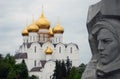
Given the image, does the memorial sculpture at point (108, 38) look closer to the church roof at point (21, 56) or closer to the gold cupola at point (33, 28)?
the gold cupola at point (33, 28)

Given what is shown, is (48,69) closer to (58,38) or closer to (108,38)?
(58,38)

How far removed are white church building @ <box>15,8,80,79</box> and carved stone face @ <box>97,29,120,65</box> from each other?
49620 mm

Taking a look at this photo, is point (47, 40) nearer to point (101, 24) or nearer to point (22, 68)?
point (22, 68)

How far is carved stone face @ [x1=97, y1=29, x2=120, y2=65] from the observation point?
5898 mm

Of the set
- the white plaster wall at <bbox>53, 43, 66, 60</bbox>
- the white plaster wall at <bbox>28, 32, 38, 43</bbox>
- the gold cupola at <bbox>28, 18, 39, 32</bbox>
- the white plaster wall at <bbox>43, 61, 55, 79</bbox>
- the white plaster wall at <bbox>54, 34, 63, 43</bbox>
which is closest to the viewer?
the white plaster wall at <bbox>43, 61, 55, 79</bbox>

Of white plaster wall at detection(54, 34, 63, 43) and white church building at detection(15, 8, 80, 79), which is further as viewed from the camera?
white plaster wall at detection(54, 34, 63, 43)

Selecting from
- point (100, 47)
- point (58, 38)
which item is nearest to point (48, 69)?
point (58, 38)

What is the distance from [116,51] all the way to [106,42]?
0.58 ft

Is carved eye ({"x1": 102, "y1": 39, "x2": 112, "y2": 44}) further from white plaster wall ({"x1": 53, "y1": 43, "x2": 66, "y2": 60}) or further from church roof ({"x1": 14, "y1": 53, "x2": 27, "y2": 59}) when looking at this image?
church roof ({"x1": 14, "y1": 53, "x2": 27, "y2": 59})

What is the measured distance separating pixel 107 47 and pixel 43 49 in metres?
51.5

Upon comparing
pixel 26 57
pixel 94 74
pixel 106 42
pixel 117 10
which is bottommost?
pixel 94 74

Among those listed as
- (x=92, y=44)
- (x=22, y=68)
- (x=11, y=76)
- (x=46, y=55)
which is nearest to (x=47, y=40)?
(x=46, y=55)

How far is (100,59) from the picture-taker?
238 inches

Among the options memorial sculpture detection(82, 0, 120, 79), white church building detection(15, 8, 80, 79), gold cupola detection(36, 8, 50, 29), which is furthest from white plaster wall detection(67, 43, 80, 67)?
memorial sculpture detection(82, 0, 120, 79)
